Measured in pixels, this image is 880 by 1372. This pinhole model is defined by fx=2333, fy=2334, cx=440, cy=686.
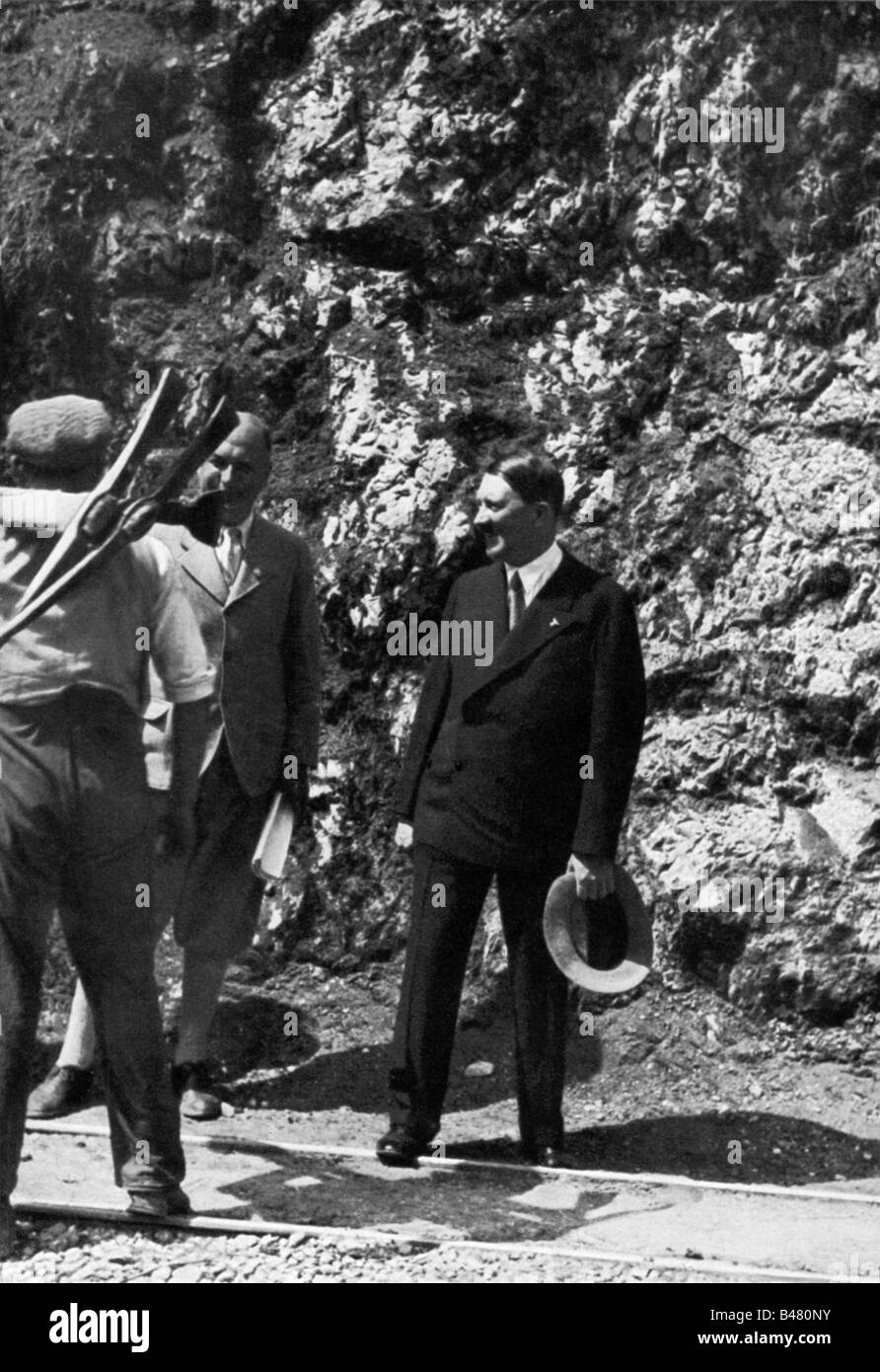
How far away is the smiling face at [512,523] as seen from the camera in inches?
309

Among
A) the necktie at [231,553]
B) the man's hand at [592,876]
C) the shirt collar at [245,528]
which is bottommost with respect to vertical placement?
the man's hand at [592,876]

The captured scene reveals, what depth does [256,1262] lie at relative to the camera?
668cm

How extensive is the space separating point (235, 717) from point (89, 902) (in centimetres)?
159

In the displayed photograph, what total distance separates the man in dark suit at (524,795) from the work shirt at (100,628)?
115 cm

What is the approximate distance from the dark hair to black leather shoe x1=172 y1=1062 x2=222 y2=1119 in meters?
2.32

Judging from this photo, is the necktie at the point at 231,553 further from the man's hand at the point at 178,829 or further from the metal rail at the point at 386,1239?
the metal rail at the point at 386,1239

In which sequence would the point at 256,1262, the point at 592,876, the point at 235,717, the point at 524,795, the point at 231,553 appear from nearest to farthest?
the point at 256,1262
the point at 592,876
the point at 524,795
the point at 235,717
the point at 231,553

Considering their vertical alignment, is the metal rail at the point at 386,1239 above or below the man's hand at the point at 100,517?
below

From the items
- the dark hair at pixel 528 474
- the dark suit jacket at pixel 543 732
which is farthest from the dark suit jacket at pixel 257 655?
the dark hair at pixel 528 474

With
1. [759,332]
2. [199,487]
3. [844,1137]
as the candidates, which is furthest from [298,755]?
[759,332]

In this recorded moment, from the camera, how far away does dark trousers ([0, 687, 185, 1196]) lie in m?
6.74

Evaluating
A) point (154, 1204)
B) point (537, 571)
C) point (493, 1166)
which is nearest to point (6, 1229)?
point (154, 1204)

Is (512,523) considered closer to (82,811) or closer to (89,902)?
(82,811)

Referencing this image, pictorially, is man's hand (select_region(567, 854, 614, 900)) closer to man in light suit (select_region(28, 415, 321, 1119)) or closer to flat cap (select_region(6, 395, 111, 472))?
man in light suit (select_region(28, 415, 321, 1119))
